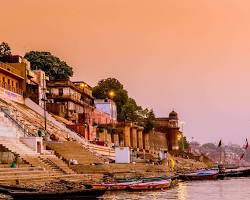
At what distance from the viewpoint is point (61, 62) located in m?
109

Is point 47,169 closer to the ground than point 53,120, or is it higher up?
closer to the ground

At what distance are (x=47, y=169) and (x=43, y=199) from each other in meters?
11.0

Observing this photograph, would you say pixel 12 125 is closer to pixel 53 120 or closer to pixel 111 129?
pixel 53 120

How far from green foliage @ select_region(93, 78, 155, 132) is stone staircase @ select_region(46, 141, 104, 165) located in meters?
62.9

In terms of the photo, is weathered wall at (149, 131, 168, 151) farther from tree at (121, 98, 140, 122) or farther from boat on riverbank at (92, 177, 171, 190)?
boat on riverbank at (92, 177, 171, 190)

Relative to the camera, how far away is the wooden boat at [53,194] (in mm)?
33531

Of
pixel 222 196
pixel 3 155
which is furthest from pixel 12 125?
pixel 222 196

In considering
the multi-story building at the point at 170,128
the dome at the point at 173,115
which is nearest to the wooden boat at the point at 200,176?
the multi-story building at the point at 170,128

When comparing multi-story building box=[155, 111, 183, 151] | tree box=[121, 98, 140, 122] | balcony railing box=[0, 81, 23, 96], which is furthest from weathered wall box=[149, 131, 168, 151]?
balcony railing box=[0, 81, 23, 96]

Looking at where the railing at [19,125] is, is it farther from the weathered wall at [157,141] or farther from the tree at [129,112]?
the weathered wall at [157,141]

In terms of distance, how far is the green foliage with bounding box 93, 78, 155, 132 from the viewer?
124 metres

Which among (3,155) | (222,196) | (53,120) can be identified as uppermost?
(53,120)

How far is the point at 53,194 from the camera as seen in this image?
34.5m

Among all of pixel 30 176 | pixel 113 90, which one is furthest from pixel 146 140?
pixel 30 176
